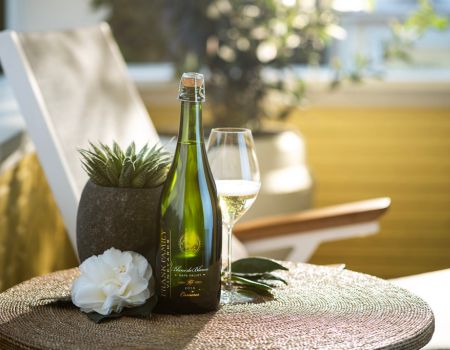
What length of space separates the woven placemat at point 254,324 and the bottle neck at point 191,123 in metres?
0.24

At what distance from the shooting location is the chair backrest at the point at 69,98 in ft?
5.58

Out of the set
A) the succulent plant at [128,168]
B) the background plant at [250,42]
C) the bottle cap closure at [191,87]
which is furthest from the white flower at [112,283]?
the background plant at [250,42]

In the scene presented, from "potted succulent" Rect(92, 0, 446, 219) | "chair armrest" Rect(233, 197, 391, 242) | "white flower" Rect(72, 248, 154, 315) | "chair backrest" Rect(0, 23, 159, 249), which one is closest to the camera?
"white flower" Rect(72, 248, 154, 315)

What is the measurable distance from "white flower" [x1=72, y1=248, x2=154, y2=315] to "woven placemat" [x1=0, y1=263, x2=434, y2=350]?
0.08 ft

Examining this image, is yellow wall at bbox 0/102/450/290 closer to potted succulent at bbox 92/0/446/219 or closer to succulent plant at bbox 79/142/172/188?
potted succulent at bbox 92/0/446/219

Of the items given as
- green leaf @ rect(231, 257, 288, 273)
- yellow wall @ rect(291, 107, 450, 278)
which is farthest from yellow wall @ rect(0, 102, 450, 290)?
green leaf @ rect(231, 257, 288, 273)

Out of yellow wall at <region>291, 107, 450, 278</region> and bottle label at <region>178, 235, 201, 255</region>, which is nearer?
bottle label at <region>178, 235, 201, 255</region>

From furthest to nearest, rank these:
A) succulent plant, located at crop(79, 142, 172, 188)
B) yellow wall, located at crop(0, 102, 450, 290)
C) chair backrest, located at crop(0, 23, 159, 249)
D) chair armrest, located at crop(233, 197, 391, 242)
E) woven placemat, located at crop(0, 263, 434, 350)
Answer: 1. yellow wall, located at crop(0, 102, 450, 290)
2. chair armrest, located at crop(233, 197, 391, 242)
3. chair backrest, located at crop(0, 23, 159, 249)
4. succulent plant, located at crop(79, 142, 172, 188)
5. woven placemat, located at crop(0, 263, 434, 350)

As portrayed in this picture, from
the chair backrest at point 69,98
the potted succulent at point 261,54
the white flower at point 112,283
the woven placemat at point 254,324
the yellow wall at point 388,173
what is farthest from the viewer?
the yellow wall at point 388,173

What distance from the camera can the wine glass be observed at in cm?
123

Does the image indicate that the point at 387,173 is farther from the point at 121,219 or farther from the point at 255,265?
the point at 121,219

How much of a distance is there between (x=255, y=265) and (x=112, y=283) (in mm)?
282

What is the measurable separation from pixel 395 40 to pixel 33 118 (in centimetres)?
166

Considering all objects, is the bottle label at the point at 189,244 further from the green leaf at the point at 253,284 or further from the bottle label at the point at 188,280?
the green leaf at the point at 253,284
